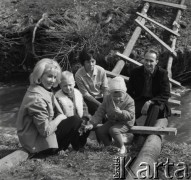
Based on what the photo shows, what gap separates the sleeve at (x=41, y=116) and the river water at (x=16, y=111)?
9.15 feet

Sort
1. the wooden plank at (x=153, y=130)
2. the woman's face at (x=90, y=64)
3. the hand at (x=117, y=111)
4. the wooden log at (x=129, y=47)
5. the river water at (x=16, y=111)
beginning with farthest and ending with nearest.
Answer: the wooden log at (x=129, y=47) → the river water at (x=16, y=111) → the woman's face at (x=90, y=64) → the wooden plank at (x=153, y=130) → the hand at (x=117, y=111)

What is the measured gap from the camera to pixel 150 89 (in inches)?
211

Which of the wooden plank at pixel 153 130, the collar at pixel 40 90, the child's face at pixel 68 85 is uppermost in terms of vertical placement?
the collar at pixel 40 90

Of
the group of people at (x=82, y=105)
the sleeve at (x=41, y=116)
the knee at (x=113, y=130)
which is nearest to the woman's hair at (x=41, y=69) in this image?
the group of people at (x=82, y=105)

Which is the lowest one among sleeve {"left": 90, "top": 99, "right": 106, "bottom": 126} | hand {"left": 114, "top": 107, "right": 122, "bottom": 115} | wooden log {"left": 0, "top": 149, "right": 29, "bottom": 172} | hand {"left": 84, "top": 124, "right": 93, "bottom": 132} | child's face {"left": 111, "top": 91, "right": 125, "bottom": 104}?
wooden log {"left": 0, "top": 149, "right": 29, "bottom": 172}

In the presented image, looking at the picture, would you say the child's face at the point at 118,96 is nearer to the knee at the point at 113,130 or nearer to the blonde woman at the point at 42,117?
the knee at the point at 113,130

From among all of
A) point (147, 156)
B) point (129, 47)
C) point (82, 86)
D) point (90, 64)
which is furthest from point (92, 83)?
point (147, 156)

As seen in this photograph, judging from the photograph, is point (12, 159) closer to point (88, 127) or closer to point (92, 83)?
point (88, 127)

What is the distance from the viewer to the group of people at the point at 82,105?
3.92m

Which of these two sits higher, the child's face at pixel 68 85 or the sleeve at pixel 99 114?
the child's face at pixel 68 85

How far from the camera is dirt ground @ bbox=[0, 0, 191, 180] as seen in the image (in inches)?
148

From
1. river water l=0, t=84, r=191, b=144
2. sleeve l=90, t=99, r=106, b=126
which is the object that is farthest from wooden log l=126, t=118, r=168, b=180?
river water l=0, t=84, r=191, b=144

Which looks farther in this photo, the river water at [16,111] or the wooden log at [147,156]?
the river water at [16,111]

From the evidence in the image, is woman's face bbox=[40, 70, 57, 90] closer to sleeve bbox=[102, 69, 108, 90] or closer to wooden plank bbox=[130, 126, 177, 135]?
wooden plank bbox=[130, 126, 177, 135]
